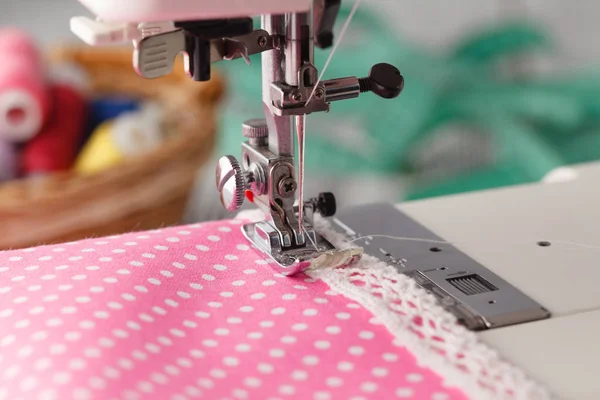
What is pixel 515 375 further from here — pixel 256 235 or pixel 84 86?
pixel 84 86

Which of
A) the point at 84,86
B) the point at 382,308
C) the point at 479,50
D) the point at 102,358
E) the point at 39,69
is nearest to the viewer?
the point at 102,358

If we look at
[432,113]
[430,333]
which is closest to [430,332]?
[430,333]

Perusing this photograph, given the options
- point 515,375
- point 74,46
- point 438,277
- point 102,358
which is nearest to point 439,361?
point 515,375

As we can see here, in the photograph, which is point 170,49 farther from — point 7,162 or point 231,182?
point 7,162

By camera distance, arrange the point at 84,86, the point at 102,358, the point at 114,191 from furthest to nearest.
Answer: the point at 84,86 < the point at 114,191 < the point at 102,358

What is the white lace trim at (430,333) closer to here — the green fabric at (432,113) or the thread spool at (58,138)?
the thread spool at (58,138)

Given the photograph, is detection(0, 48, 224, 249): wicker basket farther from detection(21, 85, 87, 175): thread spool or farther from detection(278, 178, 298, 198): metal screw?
detection(278, 178, 298, 198): metal screw
